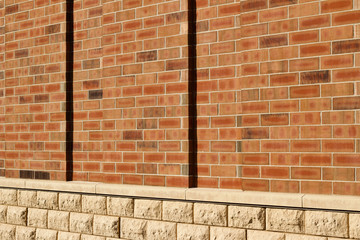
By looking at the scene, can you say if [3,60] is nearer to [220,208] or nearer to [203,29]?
[203,29]

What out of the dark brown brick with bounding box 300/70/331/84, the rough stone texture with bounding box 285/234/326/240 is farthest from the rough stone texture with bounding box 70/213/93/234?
the dark brown brick with bounding box 300/70/331/84

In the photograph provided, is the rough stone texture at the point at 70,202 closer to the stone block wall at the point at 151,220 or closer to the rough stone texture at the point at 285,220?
the stone block wall at the point at 151,220

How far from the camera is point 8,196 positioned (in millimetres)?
7129

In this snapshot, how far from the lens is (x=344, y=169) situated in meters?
4.49

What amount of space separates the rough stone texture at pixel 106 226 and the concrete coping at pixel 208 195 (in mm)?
→ 321

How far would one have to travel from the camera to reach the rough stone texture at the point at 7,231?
6.99 meters

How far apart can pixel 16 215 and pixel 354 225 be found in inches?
189

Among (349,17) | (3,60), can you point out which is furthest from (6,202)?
(349,17)

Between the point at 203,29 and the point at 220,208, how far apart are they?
6.75 feet

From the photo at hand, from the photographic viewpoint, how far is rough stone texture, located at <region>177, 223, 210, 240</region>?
5176mm

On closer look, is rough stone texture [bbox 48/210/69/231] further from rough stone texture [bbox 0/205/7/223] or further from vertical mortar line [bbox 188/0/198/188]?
vertical mortar line [bbox 188/0/198/188]

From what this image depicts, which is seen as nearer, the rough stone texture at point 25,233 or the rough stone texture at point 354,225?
the rough stone texture at point 354,225

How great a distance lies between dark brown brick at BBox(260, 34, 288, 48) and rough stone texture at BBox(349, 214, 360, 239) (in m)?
1.81

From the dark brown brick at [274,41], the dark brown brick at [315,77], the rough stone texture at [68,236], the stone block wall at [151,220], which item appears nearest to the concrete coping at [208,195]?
the stone block wall at [151,220]
